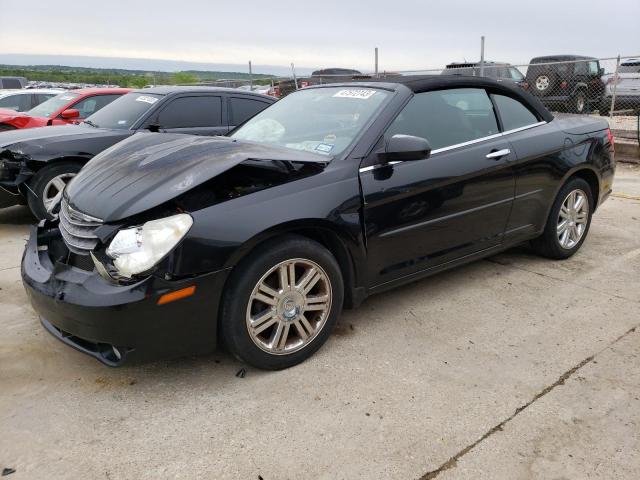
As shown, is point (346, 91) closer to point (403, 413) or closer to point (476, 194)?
point (476, 194)

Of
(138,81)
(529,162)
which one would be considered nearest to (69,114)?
(529,162)

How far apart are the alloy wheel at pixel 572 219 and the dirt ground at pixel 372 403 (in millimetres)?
853

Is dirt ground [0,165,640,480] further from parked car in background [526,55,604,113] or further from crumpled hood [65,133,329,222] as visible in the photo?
parked car in background [526,55,604,113]

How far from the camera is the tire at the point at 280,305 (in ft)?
8.63

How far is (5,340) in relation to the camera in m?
3.21

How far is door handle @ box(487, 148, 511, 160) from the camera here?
3.68 m

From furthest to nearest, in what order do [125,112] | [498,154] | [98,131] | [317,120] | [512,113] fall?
[125,112] < [98,131] < [512,113] < [498,154] < [317,120]

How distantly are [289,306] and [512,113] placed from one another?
8.09ft

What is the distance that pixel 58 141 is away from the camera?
217 inches

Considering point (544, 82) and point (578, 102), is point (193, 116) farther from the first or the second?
point (578, 102)

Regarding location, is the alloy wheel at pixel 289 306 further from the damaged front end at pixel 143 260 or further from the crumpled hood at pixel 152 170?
the crumpled hood at pixel 152 170

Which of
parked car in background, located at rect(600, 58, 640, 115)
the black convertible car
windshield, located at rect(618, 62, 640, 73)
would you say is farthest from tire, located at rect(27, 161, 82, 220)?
windshield, located at rect(618, 62, 640, 73)

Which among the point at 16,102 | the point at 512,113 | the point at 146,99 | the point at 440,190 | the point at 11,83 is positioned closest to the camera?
the point at 440,190

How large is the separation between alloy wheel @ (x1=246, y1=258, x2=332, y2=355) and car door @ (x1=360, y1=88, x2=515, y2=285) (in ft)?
1.31
